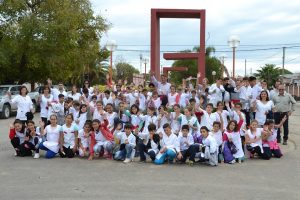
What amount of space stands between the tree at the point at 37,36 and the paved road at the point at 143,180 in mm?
16894

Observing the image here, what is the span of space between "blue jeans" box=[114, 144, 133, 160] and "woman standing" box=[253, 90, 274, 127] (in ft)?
12.7

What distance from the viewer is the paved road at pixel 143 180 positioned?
245 inches

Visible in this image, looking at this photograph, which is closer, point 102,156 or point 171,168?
point 171,168

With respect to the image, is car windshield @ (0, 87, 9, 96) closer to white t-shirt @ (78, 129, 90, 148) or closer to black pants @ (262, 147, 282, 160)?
white t-shirt @ (78, 129, 90, 148)

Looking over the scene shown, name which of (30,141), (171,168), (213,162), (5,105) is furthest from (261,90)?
(5,105)

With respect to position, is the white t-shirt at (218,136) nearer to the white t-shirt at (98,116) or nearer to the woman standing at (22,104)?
the white t-shirt at (98,116)

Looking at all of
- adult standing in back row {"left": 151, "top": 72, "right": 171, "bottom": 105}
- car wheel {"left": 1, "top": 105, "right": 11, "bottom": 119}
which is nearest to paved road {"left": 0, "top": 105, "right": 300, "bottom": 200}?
adult standing in back row {"left": 151, "top": 72, "right": 171, "bottom": 105}

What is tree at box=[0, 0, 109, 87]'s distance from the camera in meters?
25.1

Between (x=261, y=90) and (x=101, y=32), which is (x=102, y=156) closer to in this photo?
(x=261, y=90)

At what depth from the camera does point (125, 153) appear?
9.30 meters

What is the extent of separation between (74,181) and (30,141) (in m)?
3.17

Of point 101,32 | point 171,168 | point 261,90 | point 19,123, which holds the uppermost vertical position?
point 101,32

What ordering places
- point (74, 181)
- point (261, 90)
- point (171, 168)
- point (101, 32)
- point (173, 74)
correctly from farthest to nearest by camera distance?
point (173, 74), point (101, 32), point (261, 90), point (171, 168), point (74, 181)

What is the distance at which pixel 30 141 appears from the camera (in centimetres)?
980
